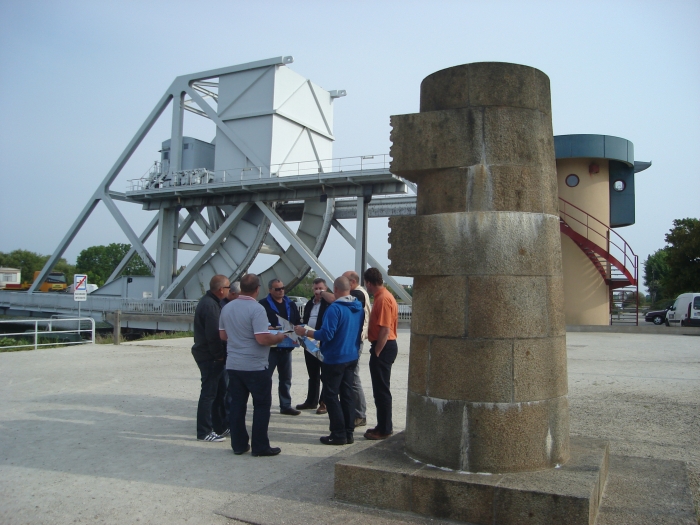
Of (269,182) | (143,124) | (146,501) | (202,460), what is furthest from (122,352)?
(143,124)

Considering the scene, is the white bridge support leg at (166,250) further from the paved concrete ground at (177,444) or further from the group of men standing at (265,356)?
the group of men standing at (265,356)

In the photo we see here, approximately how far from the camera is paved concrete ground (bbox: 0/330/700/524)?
4.48 m

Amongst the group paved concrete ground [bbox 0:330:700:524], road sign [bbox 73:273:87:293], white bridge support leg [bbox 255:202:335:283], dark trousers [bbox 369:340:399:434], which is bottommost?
paved concrete ground [bbox 0:330:700:524]

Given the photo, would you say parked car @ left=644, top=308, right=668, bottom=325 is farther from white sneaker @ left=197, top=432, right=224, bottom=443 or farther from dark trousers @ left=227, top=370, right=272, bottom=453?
dark trousers @ left=227, top=370, right=272, bottom=453

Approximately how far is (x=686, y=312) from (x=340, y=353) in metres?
26.5

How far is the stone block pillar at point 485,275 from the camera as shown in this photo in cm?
448

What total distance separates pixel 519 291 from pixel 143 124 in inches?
1370

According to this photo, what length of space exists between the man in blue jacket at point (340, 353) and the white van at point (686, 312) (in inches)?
1008

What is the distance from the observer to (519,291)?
4.56 meters

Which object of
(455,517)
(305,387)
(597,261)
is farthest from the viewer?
(597,261)

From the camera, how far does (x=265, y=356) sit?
5848 millimetres

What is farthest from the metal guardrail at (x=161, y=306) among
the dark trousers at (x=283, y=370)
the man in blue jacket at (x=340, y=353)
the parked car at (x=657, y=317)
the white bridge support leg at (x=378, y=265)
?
the parked car at (x=657, y=317)

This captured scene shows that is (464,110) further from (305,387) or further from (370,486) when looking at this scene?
(305,387)

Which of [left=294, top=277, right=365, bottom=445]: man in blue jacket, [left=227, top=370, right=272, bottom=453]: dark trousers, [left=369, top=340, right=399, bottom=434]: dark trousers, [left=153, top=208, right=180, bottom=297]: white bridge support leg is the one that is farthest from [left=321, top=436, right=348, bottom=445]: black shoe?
[left=153, top=208, right=180, bottom=297]: white bridge support leg
